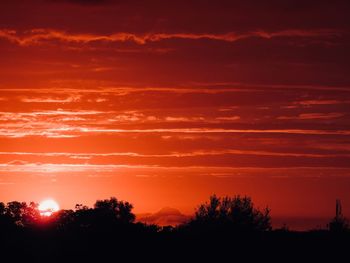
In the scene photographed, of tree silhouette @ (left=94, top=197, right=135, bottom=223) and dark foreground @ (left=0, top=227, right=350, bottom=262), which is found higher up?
tree silhouette @ (left=94, top=197, right=135, bottom=223)

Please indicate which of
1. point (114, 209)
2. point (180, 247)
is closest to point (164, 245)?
point (180, 247)

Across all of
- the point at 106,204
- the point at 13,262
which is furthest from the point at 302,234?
the point at 106,204

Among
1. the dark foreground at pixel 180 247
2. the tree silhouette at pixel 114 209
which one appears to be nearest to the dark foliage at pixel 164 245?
the dark foreground at pixel 180 247

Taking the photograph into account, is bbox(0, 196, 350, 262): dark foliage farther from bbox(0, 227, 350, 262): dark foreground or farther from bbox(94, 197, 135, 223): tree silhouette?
bbox(94, 197, 135, 223): tree silhouette

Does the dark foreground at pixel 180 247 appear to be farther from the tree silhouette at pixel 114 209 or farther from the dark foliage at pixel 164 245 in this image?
the tree silhouette at pixel 114 209

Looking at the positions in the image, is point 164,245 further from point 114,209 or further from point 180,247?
point 114,209

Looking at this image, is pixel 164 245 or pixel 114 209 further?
pixel 114 209

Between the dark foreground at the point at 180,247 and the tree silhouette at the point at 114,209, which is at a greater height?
the tree silhouette at the point at 114,209

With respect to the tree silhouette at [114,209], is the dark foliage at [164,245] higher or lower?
lower

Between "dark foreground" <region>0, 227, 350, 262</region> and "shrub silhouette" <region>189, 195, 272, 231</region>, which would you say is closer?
"dark foreground" <region>0, 227, 350, 262</region>

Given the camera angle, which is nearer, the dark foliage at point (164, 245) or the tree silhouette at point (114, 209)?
the dark foliage at point (164, 245)

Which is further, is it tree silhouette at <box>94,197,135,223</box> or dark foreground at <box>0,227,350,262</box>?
tree silhouette at <box>94,197,135,223</box>

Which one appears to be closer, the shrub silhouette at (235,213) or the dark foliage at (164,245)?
the dark foliage at (164,245)

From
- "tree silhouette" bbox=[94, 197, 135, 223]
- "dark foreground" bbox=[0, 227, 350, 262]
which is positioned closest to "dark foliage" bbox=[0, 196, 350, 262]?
"dark foreground" bbox=[0, 227, 350, 262]
